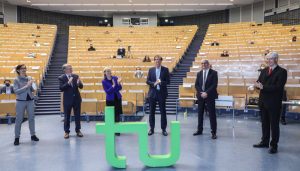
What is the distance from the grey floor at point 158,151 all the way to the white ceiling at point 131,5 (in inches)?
495

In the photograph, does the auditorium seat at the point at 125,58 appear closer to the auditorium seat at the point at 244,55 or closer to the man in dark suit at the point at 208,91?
the auditorium seat at the point at 244,55

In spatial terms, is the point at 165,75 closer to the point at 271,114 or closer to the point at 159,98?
the point at 159,98

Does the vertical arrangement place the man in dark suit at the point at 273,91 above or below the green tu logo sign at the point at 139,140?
above

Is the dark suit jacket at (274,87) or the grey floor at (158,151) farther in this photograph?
the dark suit jacket at (274,87)

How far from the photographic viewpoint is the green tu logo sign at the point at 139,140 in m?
3.49

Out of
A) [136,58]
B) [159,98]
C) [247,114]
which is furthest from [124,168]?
[136,58]

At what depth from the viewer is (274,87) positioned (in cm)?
400

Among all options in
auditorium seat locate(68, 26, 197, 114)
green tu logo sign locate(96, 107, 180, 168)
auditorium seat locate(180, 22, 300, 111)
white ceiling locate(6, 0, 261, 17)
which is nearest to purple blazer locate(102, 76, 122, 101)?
green tu logo sign locate(96, 107, 180, 168)

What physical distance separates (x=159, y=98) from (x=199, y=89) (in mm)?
699

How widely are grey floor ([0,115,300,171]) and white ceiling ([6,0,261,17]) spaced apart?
41.3 ft

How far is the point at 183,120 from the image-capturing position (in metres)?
7.02

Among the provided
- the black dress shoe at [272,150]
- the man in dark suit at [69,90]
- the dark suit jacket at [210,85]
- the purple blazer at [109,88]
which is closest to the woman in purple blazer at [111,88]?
the purple blazer at [109,88]

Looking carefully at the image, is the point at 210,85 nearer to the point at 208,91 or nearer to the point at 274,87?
the point at 208,91

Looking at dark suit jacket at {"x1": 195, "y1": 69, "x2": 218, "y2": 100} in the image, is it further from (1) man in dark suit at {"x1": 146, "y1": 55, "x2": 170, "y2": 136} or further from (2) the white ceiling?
(2) the white ceiling
